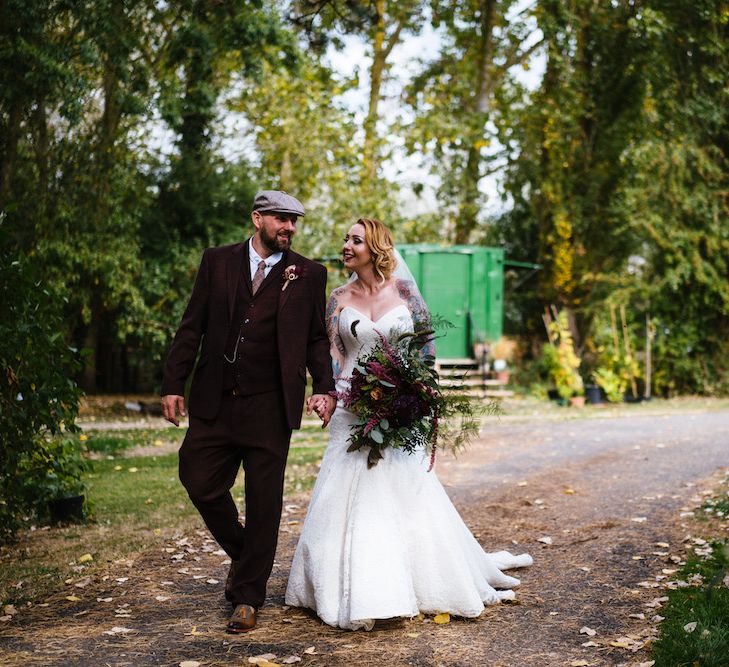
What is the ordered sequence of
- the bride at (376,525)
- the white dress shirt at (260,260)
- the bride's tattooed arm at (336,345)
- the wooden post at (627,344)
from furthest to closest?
1. the wooden post at (627,344)
2. the bride's tattooed arm at (336,345)
3. the white dress shirt at (260,260)
4. the bride at (376,525)

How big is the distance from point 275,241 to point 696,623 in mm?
2883

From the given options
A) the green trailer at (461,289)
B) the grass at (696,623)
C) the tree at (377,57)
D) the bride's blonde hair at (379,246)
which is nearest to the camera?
the grass at (696,623)

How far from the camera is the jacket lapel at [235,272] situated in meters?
4.96

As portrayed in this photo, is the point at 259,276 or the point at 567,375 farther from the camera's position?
the point at 567,375

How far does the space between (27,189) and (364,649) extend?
11.3 metres

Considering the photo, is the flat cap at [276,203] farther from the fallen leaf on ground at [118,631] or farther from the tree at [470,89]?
the tree at [470,89]

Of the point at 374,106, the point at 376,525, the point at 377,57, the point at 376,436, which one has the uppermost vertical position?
the point at 377,57

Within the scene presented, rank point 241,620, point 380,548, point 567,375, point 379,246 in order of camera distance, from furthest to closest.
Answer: point 567,375 → point 379,246 → point 380,548 → point 241,620

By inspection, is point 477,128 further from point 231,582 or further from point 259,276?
point 231,582

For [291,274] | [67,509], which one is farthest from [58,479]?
[291,274]

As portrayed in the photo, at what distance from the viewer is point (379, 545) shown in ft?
16.1

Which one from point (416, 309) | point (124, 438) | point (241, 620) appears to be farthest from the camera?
point (124, 438)

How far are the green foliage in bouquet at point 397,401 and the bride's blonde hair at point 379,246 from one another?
1.33ft

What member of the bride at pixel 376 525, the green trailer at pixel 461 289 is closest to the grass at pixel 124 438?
the bride at pixel 376 525
